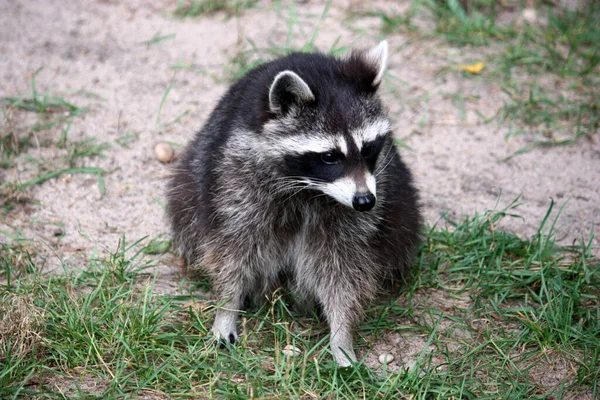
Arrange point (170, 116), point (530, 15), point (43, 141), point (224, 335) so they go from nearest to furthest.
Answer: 1. point (224, 335)
2. point (43, 141)
3. point (170, 116)
4. point (530, 15)

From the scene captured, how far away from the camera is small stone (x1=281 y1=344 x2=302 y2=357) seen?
133 inches

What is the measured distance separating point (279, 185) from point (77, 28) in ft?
11.2

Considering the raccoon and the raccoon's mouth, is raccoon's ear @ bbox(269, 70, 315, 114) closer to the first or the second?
the raccoon

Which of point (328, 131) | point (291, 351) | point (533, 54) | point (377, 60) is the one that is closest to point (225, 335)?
point (291, 351)

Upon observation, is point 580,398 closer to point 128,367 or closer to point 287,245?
point 287,245

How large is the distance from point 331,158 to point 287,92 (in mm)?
353

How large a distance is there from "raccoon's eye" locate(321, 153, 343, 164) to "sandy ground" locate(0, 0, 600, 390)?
1.05m

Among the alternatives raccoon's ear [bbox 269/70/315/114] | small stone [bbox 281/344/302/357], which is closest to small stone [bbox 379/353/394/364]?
small stone [bbox 281/344/302/357]

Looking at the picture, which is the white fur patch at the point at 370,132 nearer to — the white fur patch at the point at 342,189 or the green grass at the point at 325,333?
the white fur patch at the point at 342,189

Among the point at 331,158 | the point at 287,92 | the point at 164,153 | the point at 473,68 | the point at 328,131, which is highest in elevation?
the point at 287,92

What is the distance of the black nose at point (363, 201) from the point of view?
3146 mm

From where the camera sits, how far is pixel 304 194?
3.47 metres

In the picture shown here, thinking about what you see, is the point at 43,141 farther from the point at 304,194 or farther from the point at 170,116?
the point at 304,194

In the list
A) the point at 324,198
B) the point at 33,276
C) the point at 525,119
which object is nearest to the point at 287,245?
the point at 324,198
